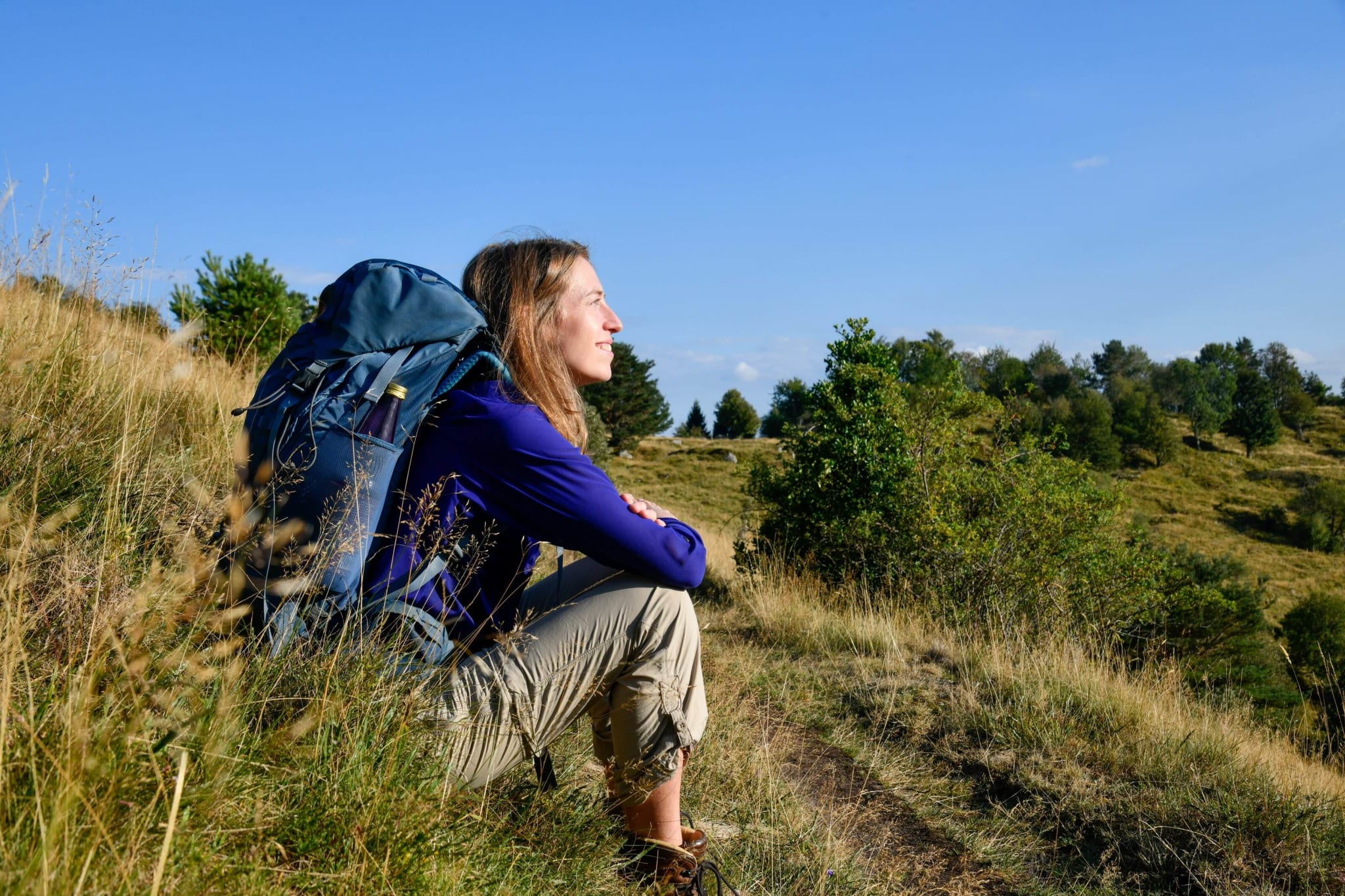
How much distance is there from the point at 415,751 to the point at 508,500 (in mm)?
596

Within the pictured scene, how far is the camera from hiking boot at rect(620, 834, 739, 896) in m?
2.04

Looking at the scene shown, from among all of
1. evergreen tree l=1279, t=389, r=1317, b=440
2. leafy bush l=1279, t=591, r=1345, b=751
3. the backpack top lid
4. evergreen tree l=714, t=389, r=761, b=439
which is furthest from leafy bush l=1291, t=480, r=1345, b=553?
the backpack top lid

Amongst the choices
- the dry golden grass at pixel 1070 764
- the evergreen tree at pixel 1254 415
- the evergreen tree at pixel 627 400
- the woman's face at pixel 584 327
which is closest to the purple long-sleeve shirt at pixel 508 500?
the woman's face at pixel 584 327

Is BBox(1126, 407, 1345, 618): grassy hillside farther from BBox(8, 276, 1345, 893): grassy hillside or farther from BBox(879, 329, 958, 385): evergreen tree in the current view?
BBox(8, 276, 1345, 893): grassy hillside

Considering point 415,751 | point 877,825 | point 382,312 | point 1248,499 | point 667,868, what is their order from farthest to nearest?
point 1248,499 → point 877,825 → point 667,868 → point 382,312 → point 415,751

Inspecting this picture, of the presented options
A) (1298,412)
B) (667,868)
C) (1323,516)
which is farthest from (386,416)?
(1298,412)

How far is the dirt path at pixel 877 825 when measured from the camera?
8.39 ft

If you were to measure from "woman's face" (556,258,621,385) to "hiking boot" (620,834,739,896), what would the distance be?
3.90 ft

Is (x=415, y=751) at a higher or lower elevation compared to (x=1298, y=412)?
lower

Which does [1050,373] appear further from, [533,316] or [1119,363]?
[533,316]

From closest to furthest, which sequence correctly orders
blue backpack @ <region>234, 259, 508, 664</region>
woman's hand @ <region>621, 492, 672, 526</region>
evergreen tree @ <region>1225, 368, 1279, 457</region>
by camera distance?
1. blue backpack @ <region>234, 259, 508, 664</region>
2. woman's hand @ <region>621, 492, 672, 526</region>
3. evergreen tree @ <region>1225, 368, 1279, 457</region>

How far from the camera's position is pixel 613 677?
2.10 meters

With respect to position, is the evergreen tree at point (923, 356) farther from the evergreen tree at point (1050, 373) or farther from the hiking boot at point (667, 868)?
the hiking boot at point (667, 868)

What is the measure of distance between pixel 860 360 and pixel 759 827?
363 inches
